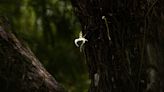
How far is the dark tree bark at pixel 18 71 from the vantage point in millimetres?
1762

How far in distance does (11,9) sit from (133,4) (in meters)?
2.26

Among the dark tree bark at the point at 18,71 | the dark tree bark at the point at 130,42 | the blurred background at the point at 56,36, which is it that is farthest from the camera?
the blurred background at the point at 56,36

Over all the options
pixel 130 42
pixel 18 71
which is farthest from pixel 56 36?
pixel 130 42

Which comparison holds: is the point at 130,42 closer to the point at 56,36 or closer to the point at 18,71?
the point at 18,71

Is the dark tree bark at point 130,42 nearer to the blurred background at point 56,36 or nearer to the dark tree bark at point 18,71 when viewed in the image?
the dark tree bark at point 18,71

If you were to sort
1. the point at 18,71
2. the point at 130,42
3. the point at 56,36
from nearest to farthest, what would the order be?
1. the point at 130,42
2. the point at 18,71
3. the point at 56,36

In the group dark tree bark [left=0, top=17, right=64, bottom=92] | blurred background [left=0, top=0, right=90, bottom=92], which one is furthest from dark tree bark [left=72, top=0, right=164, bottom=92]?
blurred background [left=0, top=0, right=90, bottom=92]

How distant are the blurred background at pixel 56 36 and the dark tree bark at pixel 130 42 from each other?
1.95m

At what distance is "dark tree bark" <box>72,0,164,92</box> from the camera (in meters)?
1.64

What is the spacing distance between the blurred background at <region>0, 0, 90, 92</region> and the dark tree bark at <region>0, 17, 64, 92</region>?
5.79 feet

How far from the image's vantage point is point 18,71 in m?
1.79

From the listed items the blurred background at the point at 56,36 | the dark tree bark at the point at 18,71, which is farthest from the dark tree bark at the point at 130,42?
the blurred background at the point at 56,36

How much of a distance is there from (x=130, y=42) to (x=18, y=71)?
0.44 metres

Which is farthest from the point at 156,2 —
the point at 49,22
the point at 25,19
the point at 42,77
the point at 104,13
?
the point at 25,19
